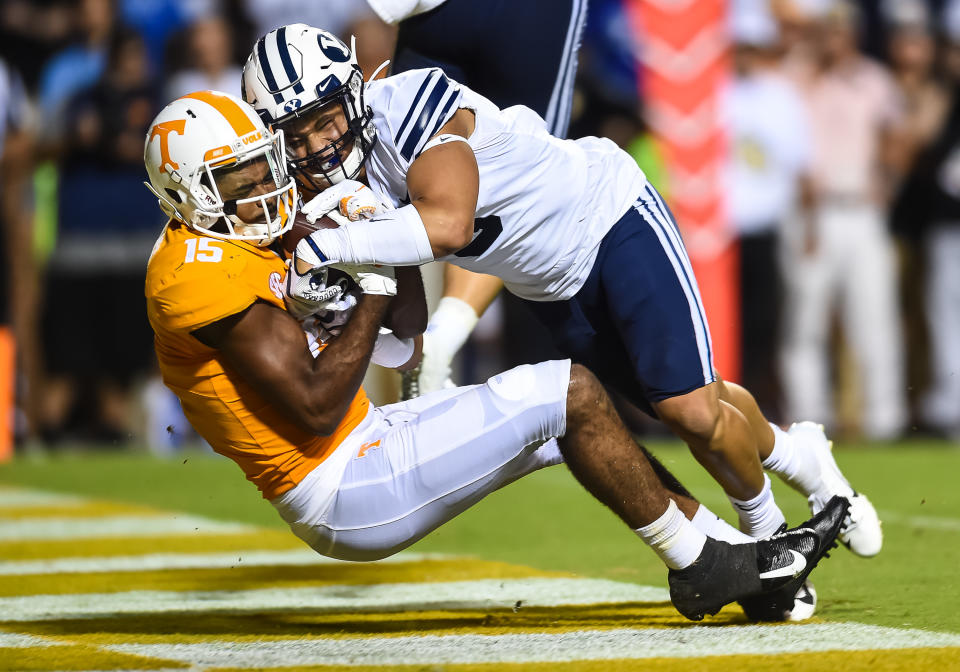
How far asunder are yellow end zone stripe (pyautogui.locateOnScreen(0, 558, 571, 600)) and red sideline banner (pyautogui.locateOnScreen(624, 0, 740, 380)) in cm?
487

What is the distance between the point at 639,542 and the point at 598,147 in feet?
6.14

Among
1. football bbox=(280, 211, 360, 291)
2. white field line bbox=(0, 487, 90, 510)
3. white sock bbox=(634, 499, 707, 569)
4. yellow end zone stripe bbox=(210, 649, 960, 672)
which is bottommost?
white field line bbox=(0, 487, 90, 510)

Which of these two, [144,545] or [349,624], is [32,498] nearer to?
[144,545]

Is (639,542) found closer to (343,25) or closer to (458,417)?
(458,417)

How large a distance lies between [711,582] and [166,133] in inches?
70.4

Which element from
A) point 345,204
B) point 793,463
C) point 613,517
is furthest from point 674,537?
point 613,517

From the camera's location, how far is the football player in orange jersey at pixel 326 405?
12.1 feet

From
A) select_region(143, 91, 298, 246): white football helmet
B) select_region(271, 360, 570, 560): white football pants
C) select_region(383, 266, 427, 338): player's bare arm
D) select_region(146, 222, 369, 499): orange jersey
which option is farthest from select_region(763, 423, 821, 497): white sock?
select_region(143, 91, 298, 246): white football helmet

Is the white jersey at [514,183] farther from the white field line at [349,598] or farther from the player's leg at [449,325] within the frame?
the white field line at [349,598]

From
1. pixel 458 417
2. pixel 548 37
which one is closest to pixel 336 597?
pixel 458 417

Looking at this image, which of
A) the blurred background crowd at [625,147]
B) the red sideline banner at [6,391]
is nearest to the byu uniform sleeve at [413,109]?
the blurred background crowd at [625,147]

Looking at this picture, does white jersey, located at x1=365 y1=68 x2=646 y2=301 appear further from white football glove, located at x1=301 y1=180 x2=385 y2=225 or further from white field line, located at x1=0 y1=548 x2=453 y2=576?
white field line, located at x1=0 y1=548 x2=453 y2=576

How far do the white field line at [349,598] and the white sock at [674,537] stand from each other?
555 mm

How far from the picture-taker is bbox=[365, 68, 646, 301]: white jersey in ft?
12.7
